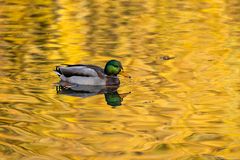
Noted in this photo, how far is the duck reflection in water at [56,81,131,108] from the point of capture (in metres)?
14.2

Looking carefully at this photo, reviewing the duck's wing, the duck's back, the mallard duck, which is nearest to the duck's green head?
the mallard duck

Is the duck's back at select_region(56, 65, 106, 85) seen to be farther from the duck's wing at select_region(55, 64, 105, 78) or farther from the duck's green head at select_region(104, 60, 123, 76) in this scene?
the duck's green head at select_region(104, 60, 123, 76)

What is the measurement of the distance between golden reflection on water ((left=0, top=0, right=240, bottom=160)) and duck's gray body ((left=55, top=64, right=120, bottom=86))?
30cm

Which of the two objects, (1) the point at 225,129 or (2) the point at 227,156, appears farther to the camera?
(1) the point at 225,129

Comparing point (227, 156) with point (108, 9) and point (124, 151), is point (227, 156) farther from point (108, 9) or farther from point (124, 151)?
point (108, 9)

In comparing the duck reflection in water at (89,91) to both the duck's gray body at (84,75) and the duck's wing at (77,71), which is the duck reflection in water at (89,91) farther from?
the duck's wing at (77,71)

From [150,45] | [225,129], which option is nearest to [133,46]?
[150,45]

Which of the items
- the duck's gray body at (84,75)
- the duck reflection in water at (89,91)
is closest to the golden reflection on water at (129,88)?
the duck reflection in water at (89,91)

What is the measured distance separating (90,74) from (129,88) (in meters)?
0.89

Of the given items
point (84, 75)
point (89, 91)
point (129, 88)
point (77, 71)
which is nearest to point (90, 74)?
point (84, 75)

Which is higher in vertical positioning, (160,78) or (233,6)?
(160,78)

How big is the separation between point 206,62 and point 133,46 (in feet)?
9.34

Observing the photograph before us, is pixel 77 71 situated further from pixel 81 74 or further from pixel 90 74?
pixel 90 74

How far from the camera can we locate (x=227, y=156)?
32.9 feet
